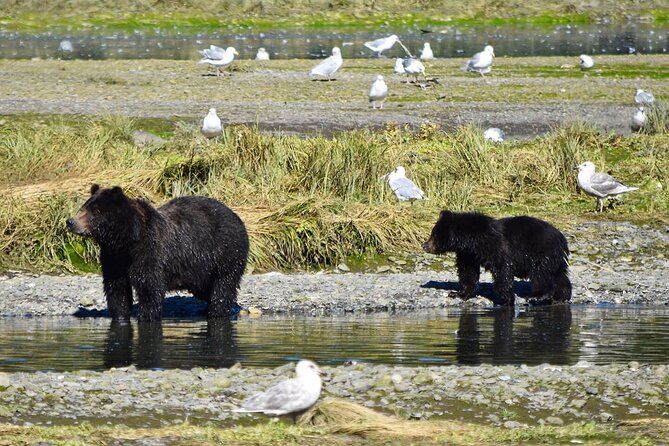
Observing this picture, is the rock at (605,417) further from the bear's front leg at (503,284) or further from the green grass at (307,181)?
the green grass at (307,181)

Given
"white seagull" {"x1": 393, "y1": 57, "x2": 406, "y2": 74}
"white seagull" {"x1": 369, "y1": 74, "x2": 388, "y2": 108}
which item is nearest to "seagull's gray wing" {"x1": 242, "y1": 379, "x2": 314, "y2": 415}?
"white seagull" {"x1": 369, "y1": 74, "x2": 388, "y2": 108}

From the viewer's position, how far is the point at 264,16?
6097 cm

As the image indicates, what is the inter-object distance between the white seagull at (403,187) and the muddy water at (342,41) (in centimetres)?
2565

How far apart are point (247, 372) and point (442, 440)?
2.61 m

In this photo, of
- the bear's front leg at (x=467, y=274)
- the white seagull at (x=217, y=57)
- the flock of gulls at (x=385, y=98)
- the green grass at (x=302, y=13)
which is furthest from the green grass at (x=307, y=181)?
the green grass at (x=302, y=13)

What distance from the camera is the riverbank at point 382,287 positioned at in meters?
14.5

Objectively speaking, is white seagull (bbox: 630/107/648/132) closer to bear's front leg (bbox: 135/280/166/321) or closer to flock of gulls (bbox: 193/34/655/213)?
flock of gulls (bbox: 193/34/655/213)

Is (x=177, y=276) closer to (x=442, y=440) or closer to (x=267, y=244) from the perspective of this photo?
(x=267, y=244)

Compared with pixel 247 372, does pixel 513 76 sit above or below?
above

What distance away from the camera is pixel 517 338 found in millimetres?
12750

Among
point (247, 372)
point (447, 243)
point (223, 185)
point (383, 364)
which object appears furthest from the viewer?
point (223, 185)

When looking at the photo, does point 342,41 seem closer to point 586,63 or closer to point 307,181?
point 586,63

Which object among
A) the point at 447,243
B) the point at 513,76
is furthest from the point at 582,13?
the point at 447,243

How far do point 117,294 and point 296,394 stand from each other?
5573mm
